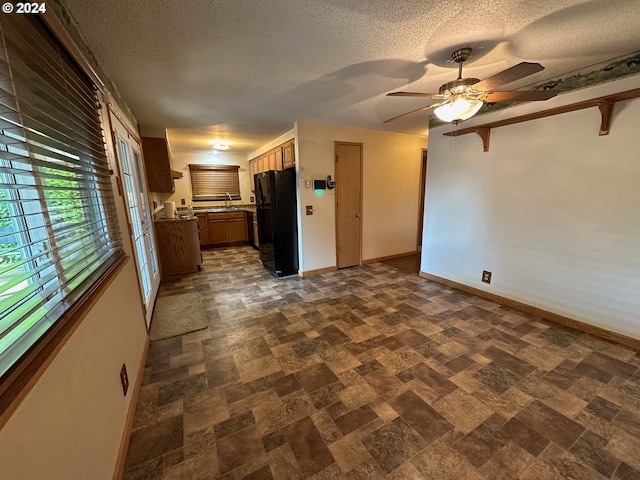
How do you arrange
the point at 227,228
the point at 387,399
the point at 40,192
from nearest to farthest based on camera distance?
the point at 40,192 → the point at 387,399 → the point at 227,228

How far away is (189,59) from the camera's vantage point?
194 cm

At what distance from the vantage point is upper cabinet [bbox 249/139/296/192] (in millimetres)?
4158

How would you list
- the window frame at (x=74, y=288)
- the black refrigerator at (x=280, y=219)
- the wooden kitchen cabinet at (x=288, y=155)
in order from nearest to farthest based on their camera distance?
the window frame at (x=74, y=288), the black refrigerator at (x=280, y=219), the wooden kitchen cabinet at (x=288, y=155)

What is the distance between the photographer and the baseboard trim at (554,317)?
229 centimetres

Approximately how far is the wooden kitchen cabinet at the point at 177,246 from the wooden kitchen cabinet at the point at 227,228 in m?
1.78

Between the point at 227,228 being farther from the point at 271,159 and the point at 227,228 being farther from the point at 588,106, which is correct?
the point at 588,106

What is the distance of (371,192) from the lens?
4543 mm

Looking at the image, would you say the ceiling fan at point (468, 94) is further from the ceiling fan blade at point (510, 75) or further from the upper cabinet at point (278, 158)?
the upper cabinet at point (278, 158)

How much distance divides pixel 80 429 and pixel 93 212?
1121 mm

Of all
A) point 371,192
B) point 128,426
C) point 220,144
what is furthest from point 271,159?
point 128,426

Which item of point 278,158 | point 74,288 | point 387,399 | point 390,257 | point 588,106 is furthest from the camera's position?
point 390,257

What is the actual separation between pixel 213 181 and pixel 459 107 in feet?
19.6

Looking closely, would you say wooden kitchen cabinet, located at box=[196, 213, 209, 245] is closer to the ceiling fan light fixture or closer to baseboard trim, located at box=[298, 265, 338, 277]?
baseboard trim, located at box=[298, 265, 338, 277]

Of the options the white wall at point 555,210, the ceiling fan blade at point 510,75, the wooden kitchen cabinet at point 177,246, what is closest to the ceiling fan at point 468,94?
the ceiling fan blade at point 510,75
